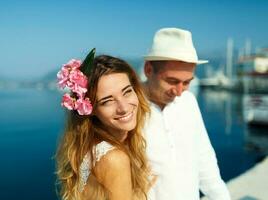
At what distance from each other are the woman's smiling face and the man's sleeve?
21.8 inches

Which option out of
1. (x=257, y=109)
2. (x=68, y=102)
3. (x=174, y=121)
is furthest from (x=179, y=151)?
(x=257, y=109)

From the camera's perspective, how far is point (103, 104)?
Answer: 168cm

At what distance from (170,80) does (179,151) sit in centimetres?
37

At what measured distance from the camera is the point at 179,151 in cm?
202

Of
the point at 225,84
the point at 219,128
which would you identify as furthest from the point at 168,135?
the point at 225,84

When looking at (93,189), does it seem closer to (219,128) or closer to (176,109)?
(176,109)

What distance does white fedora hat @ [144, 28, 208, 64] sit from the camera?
1965mm

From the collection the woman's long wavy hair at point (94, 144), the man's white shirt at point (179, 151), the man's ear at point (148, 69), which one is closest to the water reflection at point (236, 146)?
the man's white shirt at point (179, 151)

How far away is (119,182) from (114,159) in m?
0.09

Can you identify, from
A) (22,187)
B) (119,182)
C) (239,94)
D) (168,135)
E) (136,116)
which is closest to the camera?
(119,182)

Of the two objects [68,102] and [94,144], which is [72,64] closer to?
[68,102]

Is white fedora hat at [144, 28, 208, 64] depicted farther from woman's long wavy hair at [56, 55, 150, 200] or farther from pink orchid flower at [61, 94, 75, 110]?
pink orchid flower at [61, 94, 75, 110]

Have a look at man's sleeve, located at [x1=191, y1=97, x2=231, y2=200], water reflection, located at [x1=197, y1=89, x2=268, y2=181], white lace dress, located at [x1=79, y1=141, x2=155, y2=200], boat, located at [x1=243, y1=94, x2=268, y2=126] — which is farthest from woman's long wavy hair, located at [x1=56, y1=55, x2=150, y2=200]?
boat, located at [x1=243, y1=94, x2=268, y2=126]

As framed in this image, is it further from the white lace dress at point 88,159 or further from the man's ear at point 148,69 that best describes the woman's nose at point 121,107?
the man's ear at point 148,69
